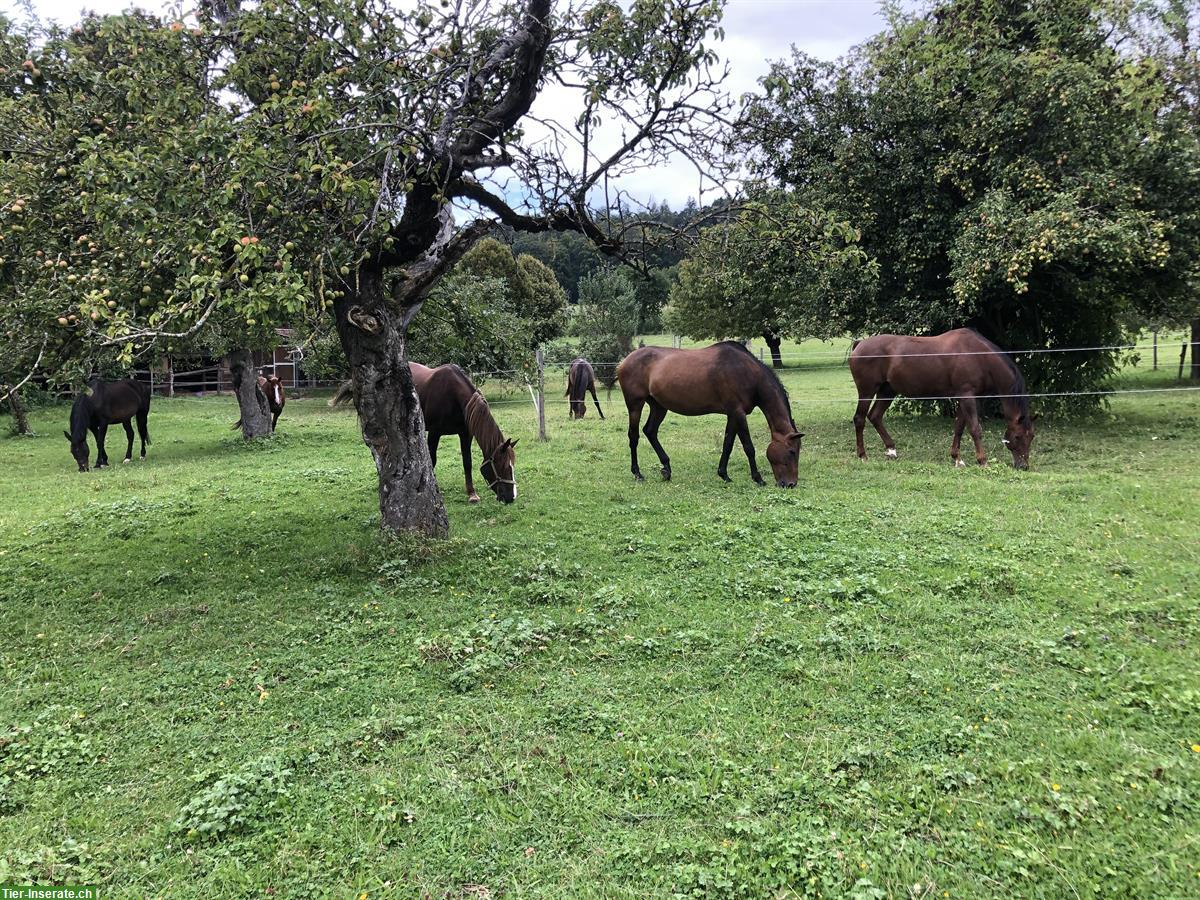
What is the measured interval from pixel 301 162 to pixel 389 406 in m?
2.53

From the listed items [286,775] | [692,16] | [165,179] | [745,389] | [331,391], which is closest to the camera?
[286,775]

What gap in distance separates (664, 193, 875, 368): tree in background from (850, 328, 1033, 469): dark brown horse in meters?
1.30

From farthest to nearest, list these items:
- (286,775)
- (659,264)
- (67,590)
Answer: (659,264) → (67,590) → (286,775)

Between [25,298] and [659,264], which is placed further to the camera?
[659,264]

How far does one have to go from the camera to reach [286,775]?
121 inches

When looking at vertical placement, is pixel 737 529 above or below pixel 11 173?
below

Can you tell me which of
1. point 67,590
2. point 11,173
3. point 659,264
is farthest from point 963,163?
point 67,590

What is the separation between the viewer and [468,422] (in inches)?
326

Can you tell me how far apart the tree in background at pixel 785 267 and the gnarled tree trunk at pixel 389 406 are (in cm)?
291

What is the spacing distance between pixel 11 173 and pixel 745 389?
25.0ft

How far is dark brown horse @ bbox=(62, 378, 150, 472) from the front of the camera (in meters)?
11.9

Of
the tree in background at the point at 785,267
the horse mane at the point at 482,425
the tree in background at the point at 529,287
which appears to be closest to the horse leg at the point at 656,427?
the tree in background at the point at 785,267

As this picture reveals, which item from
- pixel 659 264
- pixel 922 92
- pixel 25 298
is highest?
pixel 922 92

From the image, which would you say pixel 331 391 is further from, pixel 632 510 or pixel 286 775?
pixel 286 775
